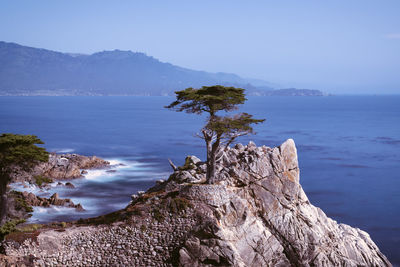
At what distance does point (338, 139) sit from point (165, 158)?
139 ft

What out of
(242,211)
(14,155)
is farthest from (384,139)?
(14,155)

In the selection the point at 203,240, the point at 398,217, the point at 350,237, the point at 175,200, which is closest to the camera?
the point at 203,240

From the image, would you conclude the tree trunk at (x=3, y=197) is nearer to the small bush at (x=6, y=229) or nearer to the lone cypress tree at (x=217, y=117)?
the small bush at (x=6, y=229)

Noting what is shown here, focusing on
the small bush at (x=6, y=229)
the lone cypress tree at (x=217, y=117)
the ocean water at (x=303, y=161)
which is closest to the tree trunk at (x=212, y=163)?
the lone cypress tree at (x=217, y=117)

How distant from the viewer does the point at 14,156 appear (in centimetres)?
2116

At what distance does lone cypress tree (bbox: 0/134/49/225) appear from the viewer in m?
21.2

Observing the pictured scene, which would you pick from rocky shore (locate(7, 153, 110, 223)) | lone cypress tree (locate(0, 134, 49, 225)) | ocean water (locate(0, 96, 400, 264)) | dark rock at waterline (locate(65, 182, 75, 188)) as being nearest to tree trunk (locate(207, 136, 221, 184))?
lone cypress tree (locate(0, 134, 49, 225))

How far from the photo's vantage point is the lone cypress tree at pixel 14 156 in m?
→ 21.2

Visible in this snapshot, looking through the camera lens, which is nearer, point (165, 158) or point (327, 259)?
point (327, 259)

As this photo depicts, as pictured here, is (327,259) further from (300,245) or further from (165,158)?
(165,158)

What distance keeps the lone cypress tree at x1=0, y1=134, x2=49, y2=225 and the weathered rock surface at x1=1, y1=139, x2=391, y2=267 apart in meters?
3.87

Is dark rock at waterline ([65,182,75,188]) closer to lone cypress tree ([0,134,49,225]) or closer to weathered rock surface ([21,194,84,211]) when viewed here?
weathered rock surface ([21,194,84,211])

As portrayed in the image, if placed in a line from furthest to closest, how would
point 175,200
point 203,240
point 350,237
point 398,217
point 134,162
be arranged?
point 134,162 < point 398,217 < point 350,237 < point 175,200 < point 203,240

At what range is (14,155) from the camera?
21.2m
